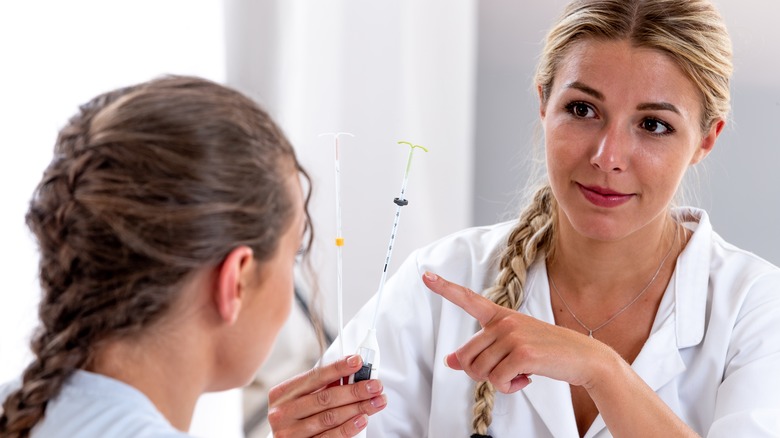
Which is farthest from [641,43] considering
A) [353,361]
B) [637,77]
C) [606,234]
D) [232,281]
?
[232,281]

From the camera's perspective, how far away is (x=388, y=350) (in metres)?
1.55

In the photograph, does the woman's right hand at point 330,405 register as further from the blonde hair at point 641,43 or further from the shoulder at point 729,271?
the shoulder at point 729,271

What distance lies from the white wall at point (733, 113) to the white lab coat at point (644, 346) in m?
0.49

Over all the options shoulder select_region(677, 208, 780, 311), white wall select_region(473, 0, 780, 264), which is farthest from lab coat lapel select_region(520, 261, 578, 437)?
white wall select_region(473, 0, 780, 264)

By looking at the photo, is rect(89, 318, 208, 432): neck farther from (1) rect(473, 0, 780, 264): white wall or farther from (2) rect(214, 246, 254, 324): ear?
(1) rect(473, 0, 780, 264): white wall

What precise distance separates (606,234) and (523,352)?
295 mm

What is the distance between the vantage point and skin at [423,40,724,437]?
1249 millimetres

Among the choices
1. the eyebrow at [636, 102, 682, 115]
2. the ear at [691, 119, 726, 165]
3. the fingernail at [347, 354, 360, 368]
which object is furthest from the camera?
the ear at [691, 119, 726, 165]

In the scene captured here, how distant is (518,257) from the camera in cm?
156

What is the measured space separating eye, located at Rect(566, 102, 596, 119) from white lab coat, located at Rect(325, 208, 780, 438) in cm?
28

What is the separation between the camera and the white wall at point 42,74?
1.66m

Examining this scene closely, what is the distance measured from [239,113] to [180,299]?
0.18 m

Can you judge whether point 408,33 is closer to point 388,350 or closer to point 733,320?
point 388,350

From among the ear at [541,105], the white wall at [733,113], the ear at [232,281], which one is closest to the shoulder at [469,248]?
the ear at [541,105]
